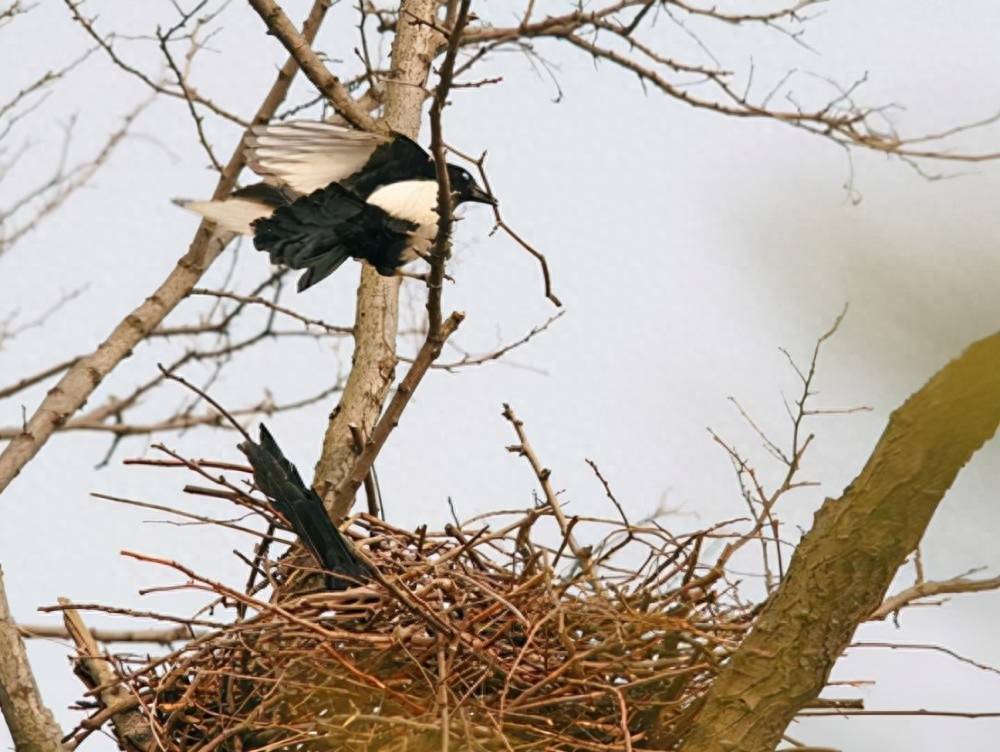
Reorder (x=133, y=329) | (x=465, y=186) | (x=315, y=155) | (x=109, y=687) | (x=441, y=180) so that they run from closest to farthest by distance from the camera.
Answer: (x=441, y=180), (x=109, y=687), (x=315, y=155), (x=465, y=186), (x=133, y=329)

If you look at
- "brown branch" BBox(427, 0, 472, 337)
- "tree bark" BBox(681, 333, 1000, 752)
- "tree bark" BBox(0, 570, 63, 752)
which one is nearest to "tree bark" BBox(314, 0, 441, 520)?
"brown branch" BBox(427, 0, 472, 337)

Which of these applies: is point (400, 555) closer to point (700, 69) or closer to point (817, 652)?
Answer: point (817, 652)

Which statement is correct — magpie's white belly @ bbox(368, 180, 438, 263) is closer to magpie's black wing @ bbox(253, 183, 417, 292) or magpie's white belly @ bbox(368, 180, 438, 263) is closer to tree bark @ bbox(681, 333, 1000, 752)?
magpie's black wing @ bbox(253, 183, 417, 292)

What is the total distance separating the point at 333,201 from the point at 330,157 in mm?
167

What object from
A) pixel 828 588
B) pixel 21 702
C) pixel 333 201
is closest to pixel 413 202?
pixel 333 201

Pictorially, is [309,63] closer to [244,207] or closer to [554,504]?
[244,207]

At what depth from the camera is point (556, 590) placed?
318cm

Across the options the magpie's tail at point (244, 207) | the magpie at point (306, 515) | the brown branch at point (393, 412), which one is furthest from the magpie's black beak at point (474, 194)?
the magpie at point (306, 515)

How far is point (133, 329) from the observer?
530cm

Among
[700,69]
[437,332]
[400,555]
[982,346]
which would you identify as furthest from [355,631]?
[700,69]

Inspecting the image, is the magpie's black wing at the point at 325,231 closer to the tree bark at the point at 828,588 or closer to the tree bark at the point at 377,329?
the tree bark at the point at 377,329

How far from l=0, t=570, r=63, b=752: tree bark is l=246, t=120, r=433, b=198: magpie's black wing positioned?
152 centimetres

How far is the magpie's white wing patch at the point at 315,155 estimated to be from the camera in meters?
4.04

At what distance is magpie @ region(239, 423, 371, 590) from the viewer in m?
3.36
